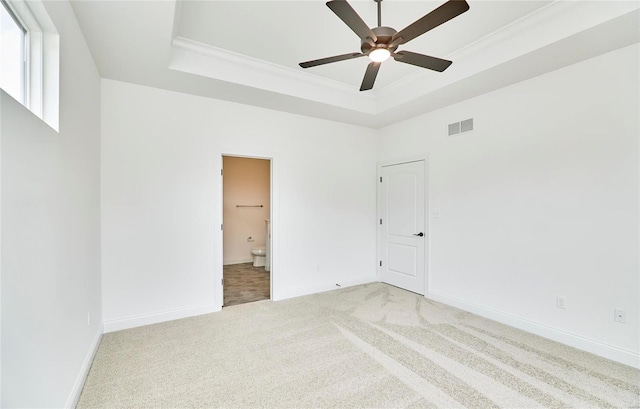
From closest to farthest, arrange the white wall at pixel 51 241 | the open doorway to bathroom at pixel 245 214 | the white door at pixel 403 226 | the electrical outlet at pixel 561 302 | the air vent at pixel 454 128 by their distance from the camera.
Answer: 1. the white wall at pixel 51 241
2. the electrical outlet at pixel 561 302
3. the air vent at pixel 454 128
4. the white door at pixel 403 226
5. the open doorway to bathroom at pixel 245 214

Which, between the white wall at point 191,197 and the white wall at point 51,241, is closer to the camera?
the white wall at point 51,241

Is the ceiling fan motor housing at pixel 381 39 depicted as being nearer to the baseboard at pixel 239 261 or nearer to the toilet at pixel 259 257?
the toilet at pixel 259 257

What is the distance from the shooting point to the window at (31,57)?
1.26 meters

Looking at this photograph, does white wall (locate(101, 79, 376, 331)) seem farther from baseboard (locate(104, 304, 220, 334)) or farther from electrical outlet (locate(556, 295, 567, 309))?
electrical outlet (locate(556, 295, 567, 309))

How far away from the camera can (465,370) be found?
224cm

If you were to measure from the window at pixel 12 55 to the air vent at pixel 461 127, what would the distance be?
397 centimetres

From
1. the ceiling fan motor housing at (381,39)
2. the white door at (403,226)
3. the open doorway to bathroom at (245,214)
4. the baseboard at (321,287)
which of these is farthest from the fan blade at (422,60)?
the open doorway to bathroom at (245,214)

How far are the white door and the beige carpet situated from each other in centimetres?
102

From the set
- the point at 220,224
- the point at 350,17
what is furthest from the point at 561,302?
the point at 220,224

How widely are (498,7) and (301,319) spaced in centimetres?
349

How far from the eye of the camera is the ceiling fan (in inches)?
62.8

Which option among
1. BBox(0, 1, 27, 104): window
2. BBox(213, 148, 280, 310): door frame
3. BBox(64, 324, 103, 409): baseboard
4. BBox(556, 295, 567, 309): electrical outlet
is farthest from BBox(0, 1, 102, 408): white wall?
BBox(556, 295, 567, 309): electrical outlet

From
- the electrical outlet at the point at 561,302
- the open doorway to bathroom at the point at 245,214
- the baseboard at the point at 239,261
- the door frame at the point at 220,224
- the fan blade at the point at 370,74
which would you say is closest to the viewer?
the fan blade at the point at 370,74

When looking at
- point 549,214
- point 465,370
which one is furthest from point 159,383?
point 549,214
